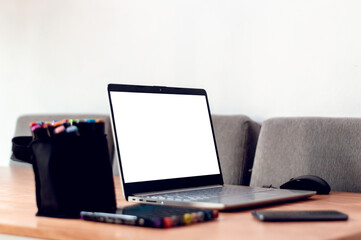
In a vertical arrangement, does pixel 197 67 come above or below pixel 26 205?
above

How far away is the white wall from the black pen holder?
1075mm

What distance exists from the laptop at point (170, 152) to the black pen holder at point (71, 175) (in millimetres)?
152

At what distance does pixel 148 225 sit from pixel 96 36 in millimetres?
1692

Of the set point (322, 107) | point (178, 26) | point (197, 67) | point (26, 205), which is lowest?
point (26, 205)

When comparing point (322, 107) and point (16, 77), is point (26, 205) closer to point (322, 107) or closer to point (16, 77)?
point (322, 107)

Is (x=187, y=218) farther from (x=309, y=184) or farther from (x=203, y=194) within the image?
(x=309, y=184)

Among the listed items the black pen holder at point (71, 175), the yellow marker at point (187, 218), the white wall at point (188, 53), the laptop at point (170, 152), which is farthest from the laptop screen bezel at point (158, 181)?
the white wall at point (188, 53)

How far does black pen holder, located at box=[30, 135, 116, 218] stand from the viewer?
901 mm

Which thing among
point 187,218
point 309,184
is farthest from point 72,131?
point 309,184

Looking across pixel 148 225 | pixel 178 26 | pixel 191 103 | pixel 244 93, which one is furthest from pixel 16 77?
pixel 148 225

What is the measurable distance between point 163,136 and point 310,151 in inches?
22.5

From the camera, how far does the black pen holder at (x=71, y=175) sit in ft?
2.96

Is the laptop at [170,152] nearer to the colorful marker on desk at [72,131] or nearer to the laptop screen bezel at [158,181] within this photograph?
the laptop screen bezel at [158,181]

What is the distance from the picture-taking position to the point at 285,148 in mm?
1687
